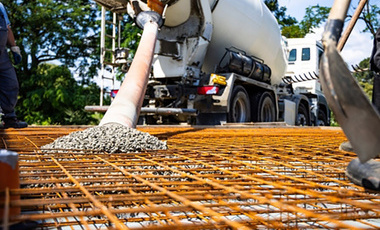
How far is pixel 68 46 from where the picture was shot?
15.6 metres

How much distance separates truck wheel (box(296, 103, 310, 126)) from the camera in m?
11.6

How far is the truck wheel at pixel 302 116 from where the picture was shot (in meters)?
11.6

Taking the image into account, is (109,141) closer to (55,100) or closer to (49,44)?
(55,100)

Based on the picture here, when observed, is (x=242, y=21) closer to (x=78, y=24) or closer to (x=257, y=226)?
(x=257, y=226)

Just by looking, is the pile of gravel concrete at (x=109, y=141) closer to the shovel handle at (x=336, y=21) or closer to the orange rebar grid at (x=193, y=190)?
the orange rebar grid at (x=193, y=190)

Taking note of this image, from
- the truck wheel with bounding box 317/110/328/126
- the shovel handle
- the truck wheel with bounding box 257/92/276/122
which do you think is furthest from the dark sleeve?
the truck wheel with bounding box 317/110/328/126

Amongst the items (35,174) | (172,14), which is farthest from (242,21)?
(35,174)

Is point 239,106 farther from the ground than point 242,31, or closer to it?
closer to it

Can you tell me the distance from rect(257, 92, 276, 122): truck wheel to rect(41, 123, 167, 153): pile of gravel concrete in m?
6.46

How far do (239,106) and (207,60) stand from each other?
117 centimetres

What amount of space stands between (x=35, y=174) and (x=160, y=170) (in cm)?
65

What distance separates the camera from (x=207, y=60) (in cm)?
859

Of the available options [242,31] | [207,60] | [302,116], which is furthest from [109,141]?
[302,116]

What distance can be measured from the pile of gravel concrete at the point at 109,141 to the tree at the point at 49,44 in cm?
1076
